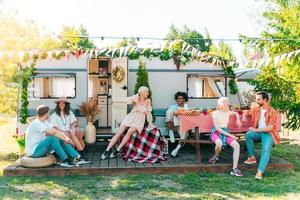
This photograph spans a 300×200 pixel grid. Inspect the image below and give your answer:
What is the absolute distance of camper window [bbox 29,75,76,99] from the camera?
915cm

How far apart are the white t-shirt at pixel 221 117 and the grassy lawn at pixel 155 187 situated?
0.90 m

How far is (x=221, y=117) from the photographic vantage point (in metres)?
7.12

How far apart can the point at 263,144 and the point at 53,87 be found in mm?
4826

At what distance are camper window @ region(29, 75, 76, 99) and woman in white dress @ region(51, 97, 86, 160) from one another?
48.9 inches

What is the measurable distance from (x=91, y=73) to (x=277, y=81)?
198 inches

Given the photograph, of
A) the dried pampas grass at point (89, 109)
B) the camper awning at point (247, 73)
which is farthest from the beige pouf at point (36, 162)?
the camper awning at point (247, 73)

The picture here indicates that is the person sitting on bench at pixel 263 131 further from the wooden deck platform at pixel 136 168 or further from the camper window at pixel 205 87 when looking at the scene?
the camper window at pixel 205 87

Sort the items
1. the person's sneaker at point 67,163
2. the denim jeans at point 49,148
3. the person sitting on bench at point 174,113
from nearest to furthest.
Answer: the denim jeans at point 49,148
the person's sneaker at point 67,163
the person sitting on bench at point 174,113

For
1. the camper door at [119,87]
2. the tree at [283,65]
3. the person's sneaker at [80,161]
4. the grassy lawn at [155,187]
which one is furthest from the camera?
the camper door at [119,87]

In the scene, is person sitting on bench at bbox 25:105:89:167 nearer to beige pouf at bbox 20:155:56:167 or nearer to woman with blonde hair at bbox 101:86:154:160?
beige pouf at bbox 20:155:56:167

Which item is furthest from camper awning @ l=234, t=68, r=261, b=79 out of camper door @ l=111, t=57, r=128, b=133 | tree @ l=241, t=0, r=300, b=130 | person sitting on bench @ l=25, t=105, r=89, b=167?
person sitting on bench @ l=25, t=105, r=89, b=167

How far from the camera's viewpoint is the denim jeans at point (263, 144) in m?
6.66

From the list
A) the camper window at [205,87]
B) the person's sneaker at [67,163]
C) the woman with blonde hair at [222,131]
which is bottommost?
the person's sneaker at [67,163]

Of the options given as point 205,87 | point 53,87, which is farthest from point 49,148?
point 205,87
